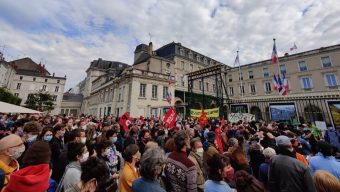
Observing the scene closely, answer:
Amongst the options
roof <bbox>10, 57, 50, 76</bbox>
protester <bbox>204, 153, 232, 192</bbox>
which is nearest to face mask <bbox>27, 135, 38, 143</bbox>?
protester <bbox>204, 153, 232, 192</bbox>

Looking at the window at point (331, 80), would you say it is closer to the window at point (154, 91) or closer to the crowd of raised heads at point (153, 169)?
the window at point (154, 91)

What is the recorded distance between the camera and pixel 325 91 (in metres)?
24.5

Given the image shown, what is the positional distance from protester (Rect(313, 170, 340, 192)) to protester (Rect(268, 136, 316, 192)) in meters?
0.36

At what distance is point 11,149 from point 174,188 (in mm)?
2260

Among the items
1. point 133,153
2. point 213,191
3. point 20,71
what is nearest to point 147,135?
point 133,153

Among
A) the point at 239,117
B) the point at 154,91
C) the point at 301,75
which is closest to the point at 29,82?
the point at 154,91

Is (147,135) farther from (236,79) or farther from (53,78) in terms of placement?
(53,78)

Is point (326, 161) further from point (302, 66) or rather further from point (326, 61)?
point (302, 66)

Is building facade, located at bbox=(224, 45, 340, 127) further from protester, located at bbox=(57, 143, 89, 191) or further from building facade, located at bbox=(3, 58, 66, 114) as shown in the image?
building facade, located at bbox=(3, 58, 66, 114)

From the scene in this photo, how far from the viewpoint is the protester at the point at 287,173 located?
226 cm

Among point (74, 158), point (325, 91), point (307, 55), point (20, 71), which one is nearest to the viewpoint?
point (74, 158)

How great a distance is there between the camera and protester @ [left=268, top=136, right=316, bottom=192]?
2258 mm

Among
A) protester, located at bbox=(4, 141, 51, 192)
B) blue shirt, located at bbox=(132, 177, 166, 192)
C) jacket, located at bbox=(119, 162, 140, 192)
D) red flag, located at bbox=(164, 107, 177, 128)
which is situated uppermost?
red flag, located at bbox=(164, 107, 177, 128)

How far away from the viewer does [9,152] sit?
1.92 m
